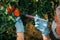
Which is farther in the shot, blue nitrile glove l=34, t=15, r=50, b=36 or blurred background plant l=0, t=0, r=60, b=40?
blue nitrile glove l=34, t=15, r=50, b=36

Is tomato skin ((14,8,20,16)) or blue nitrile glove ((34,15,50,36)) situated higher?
tomato skin ((14,8,20,16))

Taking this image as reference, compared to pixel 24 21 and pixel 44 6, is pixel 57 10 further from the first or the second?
pixel 24 21

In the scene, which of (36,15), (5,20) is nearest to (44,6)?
(36,15)

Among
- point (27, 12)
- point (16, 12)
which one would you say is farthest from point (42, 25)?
point (16, 12)

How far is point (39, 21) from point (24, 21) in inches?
7.6

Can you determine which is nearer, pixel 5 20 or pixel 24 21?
pixel 5 20

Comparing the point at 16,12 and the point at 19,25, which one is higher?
the point at 16,12

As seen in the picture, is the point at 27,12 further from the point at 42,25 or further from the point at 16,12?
the point at 42,25

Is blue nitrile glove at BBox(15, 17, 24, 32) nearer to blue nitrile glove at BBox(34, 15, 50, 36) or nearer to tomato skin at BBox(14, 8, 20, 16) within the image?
tomato skin at BBox(14, 8, 20, 16)

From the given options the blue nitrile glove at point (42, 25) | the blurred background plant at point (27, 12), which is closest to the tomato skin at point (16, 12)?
the blurred background plant at point (27, 12)

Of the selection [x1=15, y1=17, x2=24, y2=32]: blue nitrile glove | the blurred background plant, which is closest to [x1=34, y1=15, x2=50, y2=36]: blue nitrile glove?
the blurred background plant

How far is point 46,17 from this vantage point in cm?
278

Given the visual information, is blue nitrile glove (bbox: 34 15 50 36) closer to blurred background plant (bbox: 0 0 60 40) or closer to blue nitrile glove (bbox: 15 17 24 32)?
blurred background plant (bbox: 0 0 60 40)

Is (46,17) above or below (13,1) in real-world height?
below
